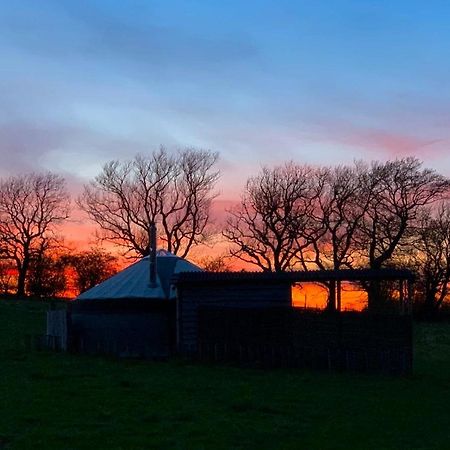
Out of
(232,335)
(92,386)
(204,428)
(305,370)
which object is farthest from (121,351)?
(204,428)

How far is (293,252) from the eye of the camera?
5147 cm

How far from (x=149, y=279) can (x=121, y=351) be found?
3.09 metres

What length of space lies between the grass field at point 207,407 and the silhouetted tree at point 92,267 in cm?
4191

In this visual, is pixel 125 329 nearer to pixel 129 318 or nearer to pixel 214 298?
pixel 129 318

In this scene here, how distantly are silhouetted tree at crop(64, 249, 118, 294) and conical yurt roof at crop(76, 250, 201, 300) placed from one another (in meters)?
35.3

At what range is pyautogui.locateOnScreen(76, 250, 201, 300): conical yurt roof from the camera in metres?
26.3

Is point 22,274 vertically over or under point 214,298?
over

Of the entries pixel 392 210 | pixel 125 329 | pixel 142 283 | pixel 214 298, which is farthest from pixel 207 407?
pixel 392 210

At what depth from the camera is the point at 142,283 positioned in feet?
88.6

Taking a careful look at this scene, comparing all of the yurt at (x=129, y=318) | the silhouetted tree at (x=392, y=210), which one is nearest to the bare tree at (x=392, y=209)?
the silhouetted tree at (x=392, y=210)

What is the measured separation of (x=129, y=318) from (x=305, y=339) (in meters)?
6.26

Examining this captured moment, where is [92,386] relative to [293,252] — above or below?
below

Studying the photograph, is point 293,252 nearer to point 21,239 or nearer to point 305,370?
point 21,239

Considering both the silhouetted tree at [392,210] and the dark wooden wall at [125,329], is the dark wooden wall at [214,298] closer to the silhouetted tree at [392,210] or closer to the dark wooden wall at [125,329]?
the dark wooden wall at [125,329]
